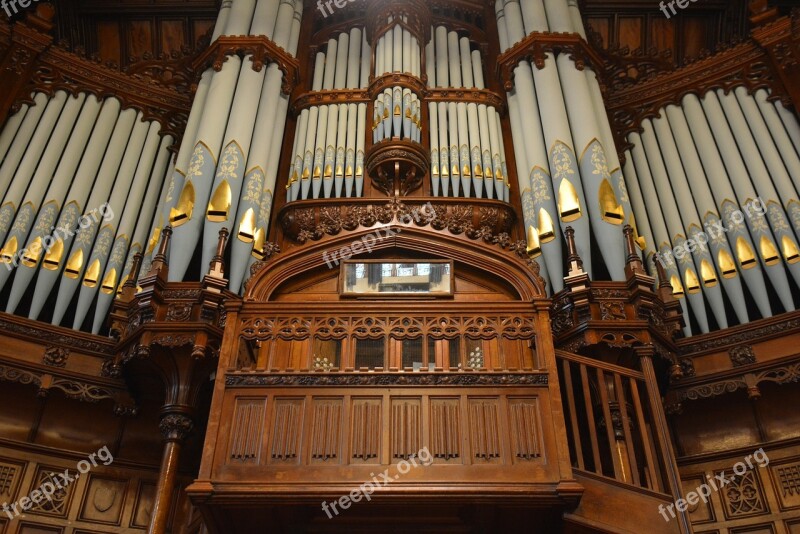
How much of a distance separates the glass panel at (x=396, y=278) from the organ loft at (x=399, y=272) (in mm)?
27

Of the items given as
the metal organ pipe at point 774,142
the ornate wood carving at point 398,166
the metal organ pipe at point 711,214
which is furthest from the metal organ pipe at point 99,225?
the metal organ pipe at point 774,142

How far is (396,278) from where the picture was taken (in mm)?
6953

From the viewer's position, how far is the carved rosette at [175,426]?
6.64 meters

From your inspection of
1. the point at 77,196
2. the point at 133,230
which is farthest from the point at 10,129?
the point at 133,230

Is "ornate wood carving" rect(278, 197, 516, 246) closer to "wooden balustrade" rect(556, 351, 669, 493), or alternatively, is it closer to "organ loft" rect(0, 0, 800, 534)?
"organ loft" rect(0, 0, 800, 534)

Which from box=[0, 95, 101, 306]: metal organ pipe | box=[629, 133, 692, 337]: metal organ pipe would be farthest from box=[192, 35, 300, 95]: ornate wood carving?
box=[629, 133, 692, 337]: metal organ pipe

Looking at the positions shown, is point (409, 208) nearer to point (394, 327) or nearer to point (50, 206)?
point (394, 327)

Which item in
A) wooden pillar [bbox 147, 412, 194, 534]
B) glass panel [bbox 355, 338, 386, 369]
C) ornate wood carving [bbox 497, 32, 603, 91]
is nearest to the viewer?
wooden pillar [bbox 147, 412, 194, 534]

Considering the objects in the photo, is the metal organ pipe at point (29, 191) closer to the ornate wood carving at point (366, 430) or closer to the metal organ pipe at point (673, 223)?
the ornate wood carving at point (366, 430)

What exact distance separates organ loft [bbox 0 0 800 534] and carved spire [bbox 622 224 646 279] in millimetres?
61

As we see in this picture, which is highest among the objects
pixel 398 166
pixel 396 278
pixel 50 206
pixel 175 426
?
pixel 398 166

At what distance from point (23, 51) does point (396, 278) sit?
21.9 feet

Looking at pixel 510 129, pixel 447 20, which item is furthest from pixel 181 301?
pixel 447 20

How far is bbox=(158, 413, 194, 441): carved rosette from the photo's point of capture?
21.8 feet
